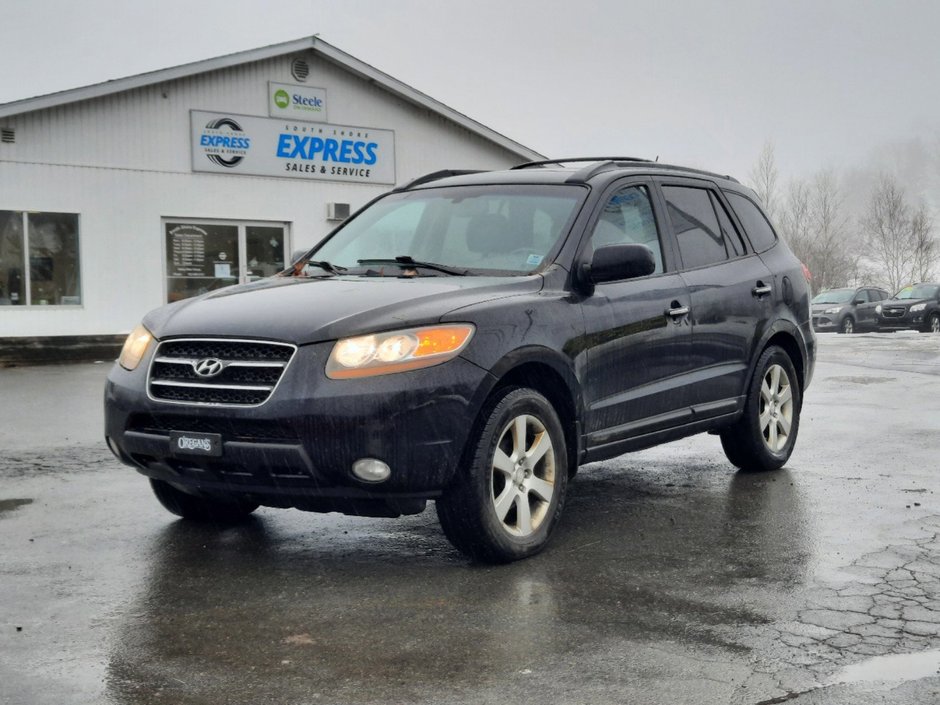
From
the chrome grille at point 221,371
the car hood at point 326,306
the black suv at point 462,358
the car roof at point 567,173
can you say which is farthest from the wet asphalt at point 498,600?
the car roof at point 567,173

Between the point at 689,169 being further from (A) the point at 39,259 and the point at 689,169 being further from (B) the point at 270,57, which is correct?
(B) the point at 270,57

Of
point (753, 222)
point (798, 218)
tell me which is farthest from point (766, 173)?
point (753, 222)

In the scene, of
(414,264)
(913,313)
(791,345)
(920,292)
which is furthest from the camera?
(920,292)

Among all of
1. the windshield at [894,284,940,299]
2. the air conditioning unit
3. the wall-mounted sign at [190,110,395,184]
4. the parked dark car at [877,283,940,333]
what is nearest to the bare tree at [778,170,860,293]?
the windshield at [894,284,940,299]

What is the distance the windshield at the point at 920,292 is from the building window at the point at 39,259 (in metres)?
25.5

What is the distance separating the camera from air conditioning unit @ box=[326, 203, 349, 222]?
23391 millimetres

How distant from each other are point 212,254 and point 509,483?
58.3 ft

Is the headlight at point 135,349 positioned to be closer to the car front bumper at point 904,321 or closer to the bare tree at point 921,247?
the car front bumper at point 904,321

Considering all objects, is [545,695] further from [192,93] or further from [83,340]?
[192,93]

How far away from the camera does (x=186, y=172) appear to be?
2170 cm

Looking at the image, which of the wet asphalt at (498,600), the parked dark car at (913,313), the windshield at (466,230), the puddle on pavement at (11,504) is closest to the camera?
the wet asphalt at (498,600)

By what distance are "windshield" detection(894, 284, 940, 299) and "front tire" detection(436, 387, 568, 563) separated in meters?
33.0

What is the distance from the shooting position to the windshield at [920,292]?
117 feet

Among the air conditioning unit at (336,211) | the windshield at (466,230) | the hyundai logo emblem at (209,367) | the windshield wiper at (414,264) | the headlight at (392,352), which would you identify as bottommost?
the hyundai logo emblem at (209,367)
